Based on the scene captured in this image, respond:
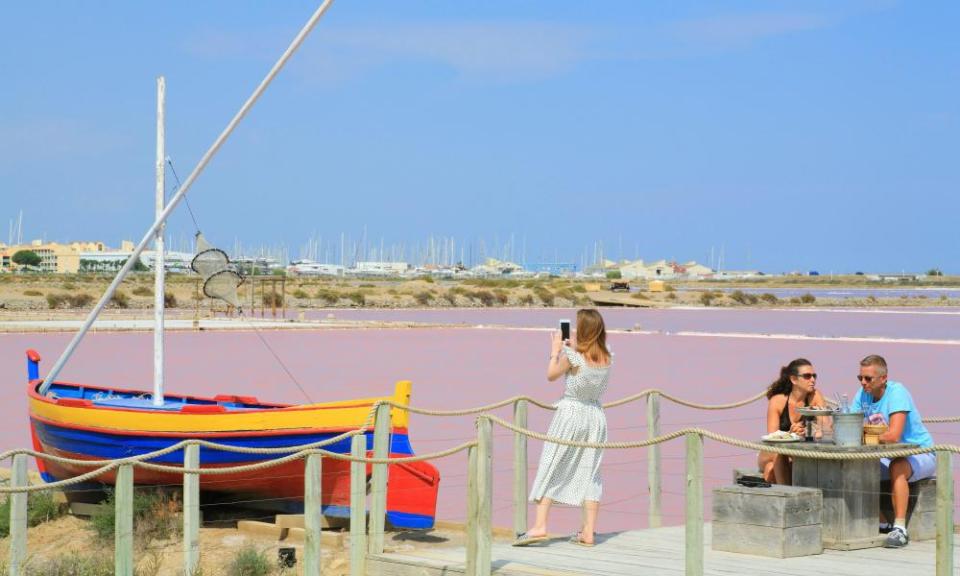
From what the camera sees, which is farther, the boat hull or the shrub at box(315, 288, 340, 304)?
the shrub at box(315, 288, 340, 304)

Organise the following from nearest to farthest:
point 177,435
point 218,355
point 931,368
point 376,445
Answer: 1. point 376,445
2. point 177,435
3. point 931,368
4. point 218,355

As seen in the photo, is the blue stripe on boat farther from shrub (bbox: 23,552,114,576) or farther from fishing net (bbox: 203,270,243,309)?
fishing net (bbox: 203,270,243,309)

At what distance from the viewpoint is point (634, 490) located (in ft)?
36.9

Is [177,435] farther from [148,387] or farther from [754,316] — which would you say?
[754,316]

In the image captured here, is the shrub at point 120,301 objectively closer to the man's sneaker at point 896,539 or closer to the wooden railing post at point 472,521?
the wooden railing post at point 472,521

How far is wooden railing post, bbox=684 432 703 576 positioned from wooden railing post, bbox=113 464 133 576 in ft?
9.44

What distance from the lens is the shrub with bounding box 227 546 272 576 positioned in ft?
26.8

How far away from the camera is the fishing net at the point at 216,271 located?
48.1 feet

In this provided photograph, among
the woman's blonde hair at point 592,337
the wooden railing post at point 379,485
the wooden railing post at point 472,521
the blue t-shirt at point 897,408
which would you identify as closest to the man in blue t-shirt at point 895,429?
the blue t-shirt at point 897,408

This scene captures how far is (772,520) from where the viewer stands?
7148 mm

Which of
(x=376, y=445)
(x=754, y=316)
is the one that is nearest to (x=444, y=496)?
(x=376, y=445)

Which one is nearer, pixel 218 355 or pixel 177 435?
pixel 177 435

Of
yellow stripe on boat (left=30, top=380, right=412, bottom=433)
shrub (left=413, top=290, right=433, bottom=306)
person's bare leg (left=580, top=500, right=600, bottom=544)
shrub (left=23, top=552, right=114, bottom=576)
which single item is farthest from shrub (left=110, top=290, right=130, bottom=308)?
person's bare leg (left=580, top=500, right=600, bottom=544)

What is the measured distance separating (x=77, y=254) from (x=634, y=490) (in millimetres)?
140425
